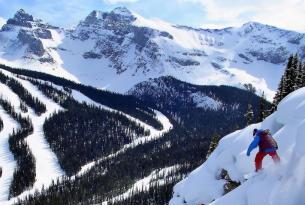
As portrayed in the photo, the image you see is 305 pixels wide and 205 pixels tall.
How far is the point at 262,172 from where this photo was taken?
31109 millimetres

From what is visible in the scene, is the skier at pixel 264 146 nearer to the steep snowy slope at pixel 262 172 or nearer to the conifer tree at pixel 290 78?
the steep snowy slope at pixel 262 172

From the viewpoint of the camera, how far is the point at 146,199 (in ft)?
618

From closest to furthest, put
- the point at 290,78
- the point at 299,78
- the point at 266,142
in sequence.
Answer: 1. the point at 266,142
2. the point at 290,78
3. the point at 299,78

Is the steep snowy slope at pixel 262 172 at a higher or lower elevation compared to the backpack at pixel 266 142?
lower

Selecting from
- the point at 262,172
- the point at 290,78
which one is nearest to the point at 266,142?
the point at 262,172

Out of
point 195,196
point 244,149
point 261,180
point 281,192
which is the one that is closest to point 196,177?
point 195,196

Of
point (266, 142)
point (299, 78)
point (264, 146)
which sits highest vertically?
point (266, 142)

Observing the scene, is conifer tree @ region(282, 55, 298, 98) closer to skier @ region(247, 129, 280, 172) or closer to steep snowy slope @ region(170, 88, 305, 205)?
steep snowy slope @ region(170, 88, 305, 205)

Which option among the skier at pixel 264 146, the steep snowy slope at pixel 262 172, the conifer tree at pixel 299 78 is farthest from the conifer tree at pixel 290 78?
the skier at pixel 264 146

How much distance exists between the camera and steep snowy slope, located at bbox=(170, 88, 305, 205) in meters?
26.7

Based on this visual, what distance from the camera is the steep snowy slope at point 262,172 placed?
87.7ft

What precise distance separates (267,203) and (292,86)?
2791 inches

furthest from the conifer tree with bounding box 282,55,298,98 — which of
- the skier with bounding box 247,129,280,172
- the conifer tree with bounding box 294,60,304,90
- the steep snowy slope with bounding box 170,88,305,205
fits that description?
the skier with bounding box 247,129,280,172

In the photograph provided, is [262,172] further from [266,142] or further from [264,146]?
[266,142]
